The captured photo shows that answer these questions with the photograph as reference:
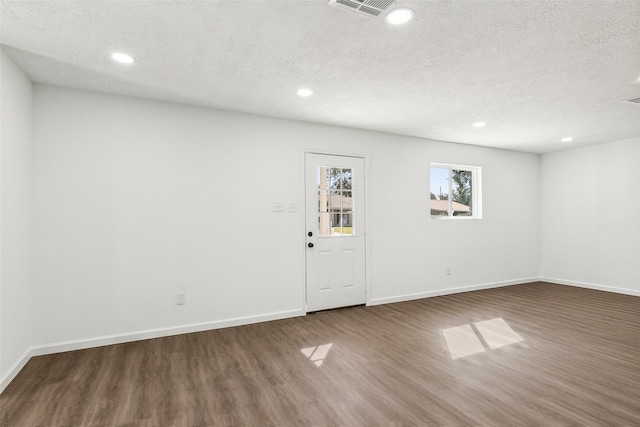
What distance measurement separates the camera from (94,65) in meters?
2.85

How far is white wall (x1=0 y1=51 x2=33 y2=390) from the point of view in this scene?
8.36ft

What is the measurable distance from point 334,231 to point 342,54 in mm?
2558

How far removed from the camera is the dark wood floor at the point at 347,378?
213 centimetres

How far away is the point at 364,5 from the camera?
204cm

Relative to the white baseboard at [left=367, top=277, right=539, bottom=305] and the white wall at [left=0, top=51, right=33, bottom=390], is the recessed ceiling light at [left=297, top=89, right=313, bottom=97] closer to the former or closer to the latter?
the white wall at [left=0, top=51, right=33, bottom=390]

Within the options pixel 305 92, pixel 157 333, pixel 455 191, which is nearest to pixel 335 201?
pixel 305 92

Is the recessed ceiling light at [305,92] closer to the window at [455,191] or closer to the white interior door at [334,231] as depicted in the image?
the white interior door at [334,231]

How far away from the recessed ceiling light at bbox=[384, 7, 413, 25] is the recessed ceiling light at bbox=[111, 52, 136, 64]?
2072 mm

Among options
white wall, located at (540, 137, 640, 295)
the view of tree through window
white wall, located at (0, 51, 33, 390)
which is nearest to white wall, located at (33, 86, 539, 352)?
white wall, located at (0, 51, 33, 390)

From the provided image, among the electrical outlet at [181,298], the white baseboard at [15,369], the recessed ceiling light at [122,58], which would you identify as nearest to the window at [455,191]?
the electrical outlet at [181,298]

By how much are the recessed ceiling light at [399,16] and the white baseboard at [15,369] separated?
150 inches

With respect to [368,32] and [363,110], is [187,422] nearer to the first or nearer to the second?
[368,32]

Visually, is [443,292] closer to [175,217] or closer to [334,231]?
[334,231]

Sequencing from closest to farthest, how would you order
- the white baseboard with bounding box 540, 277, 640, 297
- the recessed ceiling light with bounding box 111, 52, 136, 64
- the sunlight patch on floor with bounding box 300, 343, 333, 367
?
the recessed ceiling light with bounding box 111, 52, 136, 64
the sunlight patch on floor with bounding box 300, 343, 333, 367
the white baseboard with bounding box 540, 277, 640, 297
